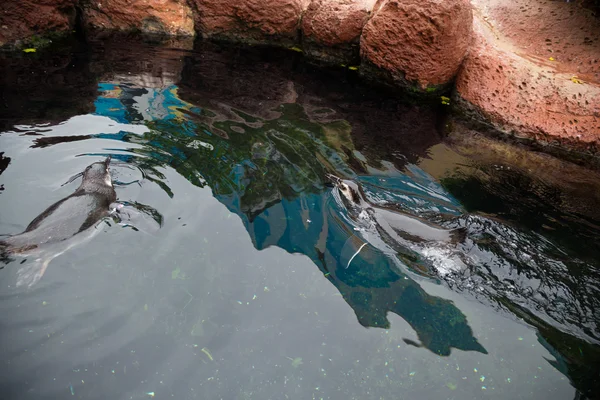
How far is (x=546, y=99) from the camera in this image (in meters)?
7.67

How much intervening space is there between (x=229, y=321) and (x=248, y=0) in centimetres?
843

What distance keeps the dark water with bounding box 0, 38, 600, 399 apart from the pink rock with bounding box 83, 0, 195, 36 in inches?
131

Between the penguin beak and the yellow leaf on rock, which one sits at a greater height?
the yellow leaf on rock

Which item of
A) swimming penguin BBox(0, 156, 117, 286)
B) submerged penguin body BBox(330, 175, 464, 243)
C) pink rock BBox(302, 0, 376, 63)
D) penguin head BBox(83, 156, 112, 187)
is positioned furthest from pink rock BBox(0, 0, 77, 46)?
submerged penguin body BBox(330, 175, 464, 243)

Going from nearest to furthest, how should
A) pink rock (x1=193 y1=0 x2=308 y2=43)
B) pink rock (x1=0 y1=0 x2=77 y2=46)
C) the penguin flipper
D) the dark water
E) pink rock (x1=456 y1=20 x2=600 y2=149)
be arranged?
the dark water, the penguin flipper, pink rock (x1=456 y1=20 x2=600 y2=149), pink rock (x1=0 y1=0 x2=77 y2=46), pink rock (x1=193 y1=0 x2=308 y2=43)

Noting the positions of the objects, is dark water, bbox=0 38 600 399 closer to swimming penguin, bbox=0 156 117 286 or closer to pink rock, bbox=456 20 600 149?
swimming penguin, bbox=0 156 117 286

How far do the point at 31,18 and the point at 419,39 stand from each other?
318 inches

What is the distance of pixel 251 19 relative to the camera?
10.4 m

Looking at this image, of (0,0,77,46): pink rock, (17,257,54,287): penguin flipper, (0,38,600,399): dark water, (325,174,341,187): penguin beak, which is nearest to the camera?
(0,38,600,399): dark water

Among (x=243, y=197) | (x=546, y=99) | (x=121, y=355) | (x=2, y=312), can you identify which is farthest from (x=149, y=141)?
(x=546, y=99)

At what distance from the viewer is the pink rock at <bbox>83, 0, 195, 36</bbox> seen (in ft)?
33.7

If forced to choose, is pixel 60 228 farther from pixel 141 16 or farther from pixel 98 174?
pixel 141 16

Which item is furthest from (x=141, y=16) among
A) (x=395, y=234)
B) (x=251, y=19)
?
(x=395, y=234)

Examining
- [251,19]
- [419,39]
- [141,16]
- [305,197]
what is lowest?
[305,197]
